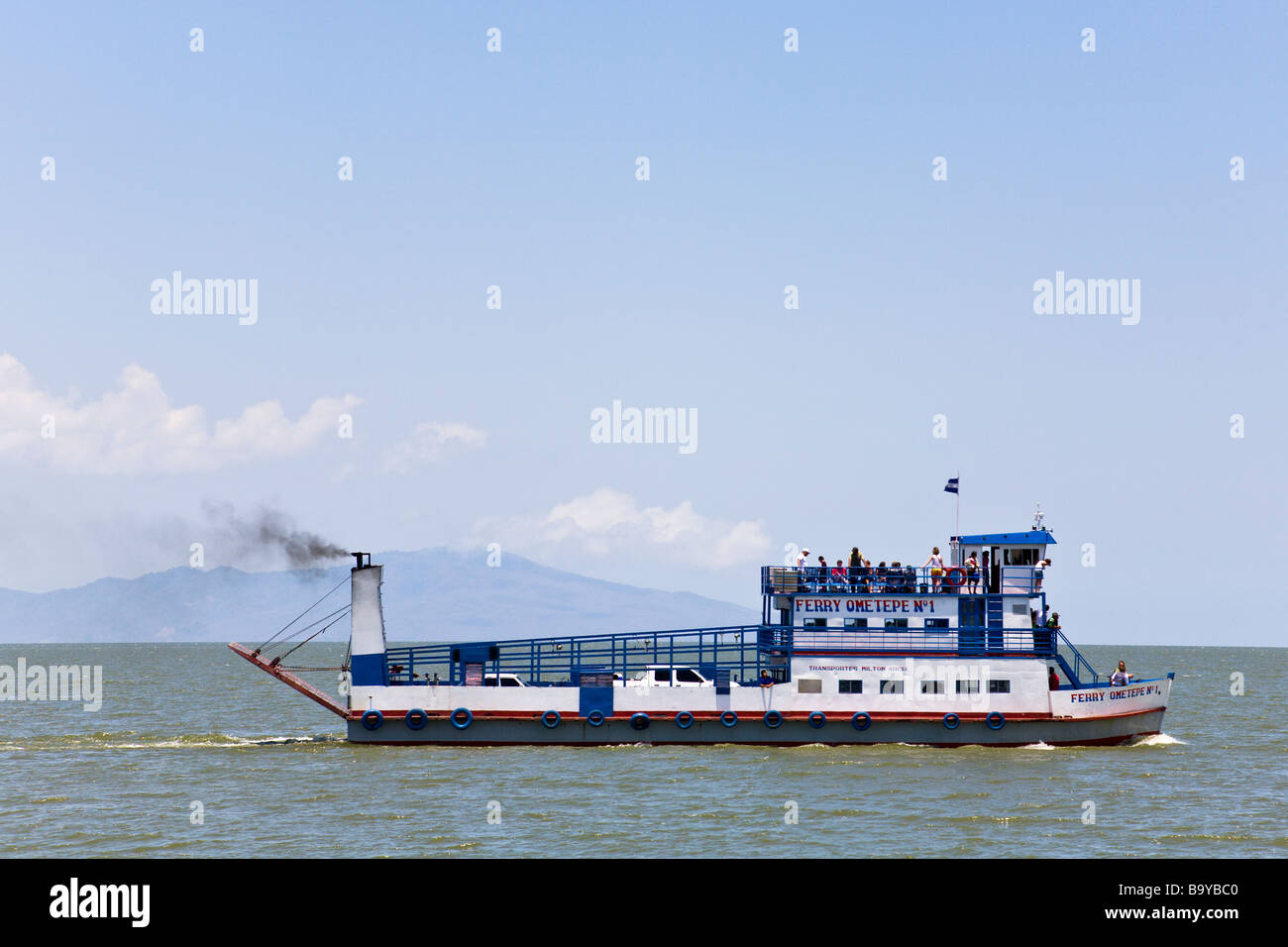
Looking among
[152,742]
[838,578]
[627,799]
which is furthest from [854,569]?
[152,742]

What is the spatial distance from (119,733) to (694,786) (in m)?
26.9

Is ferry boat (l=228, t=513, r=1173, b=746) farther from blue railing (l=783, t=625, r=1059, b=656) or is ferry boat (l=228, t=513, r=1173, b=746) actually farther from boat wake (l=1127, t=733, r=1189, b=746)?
boat wake (l=1127, t=733, r=1189, b=746)

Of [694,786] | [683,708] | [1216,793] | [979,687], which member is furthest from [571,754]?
[1216,793]

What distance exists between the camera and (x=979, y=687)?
41469mm

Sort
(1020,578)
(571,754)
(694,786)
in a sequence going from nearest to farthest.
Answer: (694,786) < (571,754) < (1020,578)

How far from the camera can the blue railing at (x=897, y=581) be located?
Result: 139 ft

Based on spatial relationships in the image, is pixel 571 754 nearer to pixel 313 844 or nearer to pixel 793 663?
pixel 793 663

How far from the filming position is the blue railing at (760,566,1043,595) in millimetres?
42250

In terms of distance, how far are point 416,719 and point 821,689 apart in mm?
13140

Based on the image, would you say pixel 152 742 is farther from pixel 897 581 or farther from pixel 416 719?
pixel 897 581

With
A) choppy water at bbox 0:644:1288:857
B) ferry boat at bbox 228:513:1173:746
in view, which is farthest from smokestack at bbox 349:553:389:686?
choppy water at bbox 0:644:1288:857

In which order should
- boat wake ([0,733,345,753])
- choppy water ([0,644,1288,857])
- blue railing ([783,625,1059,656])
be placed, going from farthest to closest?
1. boat wake ([0,733,345,753])
2. blue railing ([783,625,1059,656])
3. choppy water ([0,644,1288,857])

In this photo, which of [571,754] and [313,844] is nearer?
[313,844]

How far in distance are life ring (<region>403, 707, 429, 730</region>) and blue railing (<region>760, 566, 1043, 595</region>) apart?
11847 mm
